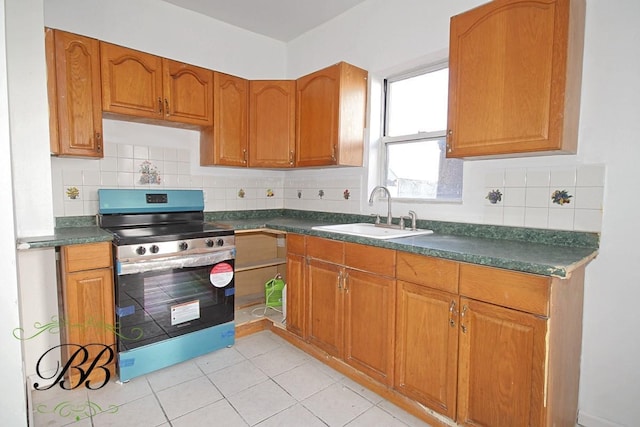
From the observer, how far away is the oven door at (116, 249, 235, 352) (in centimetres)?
203

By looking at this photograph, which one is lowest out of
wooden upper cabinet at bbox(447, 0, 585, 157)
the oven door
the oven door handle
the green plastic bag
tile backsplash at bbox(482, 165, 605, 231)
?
the green plastic bag

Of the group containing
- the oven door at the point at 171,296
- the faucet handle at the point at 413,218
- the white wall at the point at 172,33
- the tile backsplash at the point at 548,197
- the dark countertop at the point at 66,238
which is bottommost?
the oven door at the point at 171,296

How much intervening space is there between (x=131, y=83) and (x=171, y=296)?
58.5 inches

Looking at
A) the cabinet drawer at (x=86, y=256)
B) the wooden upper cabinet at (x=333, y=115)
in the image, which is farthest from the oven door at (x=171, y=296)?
the wooden upper cabinet at (x=333, y=115)

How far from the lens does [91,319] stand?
6.52 ft

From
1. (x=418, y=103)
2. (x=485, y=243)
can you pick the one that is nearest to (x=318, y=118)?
(x=418, y=103)

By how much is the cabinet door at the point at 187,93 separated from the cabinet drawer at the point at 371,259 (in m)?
1.59

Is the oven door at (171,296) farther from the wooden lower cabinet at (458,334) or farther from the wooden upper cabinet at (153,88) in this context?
the wooden upper cabinet at (153,88)

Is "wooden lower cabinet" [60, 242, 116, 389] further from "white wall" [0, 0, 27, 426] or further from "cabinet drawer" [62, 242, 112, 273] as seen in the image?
"white wall" [0, 0, 27, 426]

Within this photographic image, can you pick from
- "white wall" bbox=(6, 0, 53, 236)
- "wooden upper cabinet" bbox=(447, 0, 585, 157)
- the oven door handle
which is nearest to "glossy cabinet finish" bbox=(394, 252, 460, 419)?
"wooden upper cabinet" bbox=(447, 0, 585, 157)

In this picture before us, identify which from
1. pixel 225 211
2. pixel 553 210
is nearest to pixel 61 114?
pixel 225 211

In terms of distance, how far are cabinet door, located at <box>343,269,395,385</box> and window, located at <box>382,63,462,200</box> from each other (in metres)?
0.85

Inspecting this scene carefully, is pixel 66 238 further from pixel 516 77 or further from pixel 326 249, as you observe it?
pixel 516 77

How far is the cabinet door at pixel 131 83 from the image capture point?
2211mm
